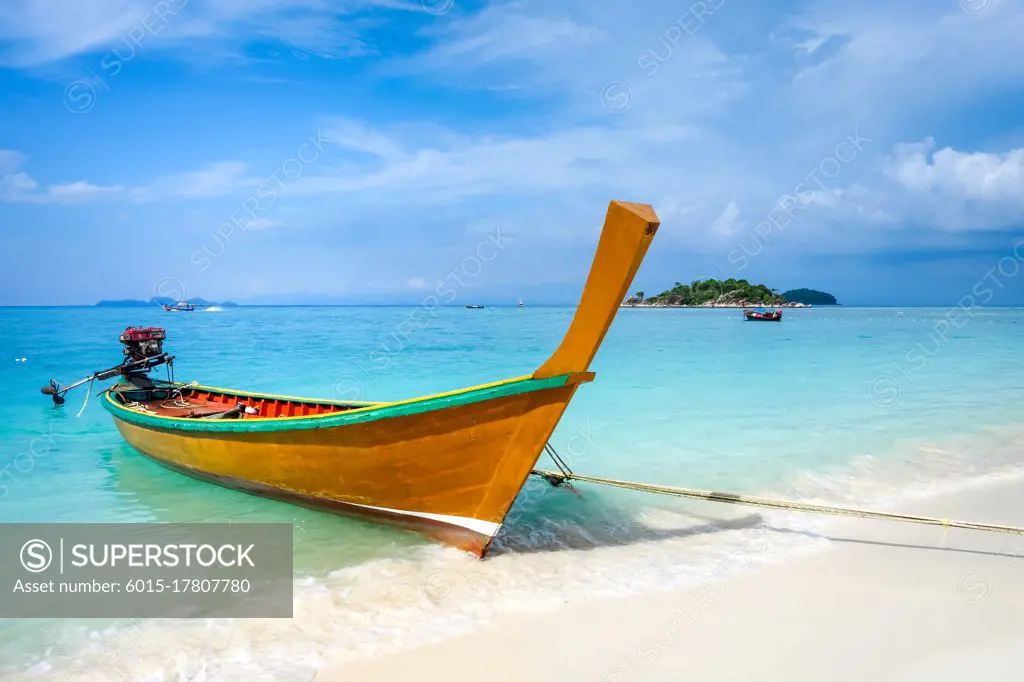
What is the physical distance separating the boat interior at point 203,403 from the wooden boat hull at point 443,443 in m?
1.98

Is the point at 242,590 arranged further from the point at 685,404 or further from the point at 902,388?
the point at 902,388

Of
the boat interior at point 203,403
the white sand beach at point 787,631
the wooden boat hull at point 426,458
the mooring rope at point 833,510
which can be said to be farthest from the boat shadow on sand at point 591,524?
the boat interior at point 203,403

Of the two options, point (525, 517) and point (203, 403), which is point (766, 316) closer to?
point (203, 403)

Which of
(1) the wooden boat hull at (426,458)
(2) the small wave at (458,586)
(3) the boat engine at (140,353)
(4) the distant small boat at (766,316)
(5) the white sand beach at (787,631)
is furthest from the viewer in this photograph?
(4) the distant small boat at (766,316)

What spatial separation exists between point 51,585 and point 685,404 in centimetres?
1385

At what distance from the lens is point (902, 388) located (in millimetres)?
17906

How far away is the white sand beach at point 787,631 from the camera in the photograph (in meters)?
4.16

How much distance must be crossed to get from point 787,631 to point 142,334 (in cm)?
1232

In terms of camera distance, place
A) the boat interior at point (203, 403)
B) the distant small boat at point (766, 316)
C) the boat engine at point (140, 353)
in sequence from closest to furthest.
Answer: the boat interior at point (203, 403)
the boat engine at point (140, 353)
the distant small boat at point (766, 316)

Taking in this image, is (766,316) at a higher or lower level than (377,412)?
higher

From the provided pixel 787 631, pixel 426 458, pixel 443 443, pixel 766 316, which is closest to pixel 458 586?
pixel 426 458

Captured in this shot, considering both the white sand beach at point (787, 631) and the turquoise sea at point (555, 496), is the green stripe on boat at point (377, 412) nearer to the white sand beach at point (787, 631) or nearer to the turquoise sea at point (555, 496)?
the turquoise sea at point (555, 496)

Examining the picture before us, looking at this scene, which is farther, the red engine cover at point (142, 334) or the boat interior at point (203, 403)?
the red engine cover at point (142, 334)

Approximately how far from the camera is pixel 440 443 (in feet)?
18.7
